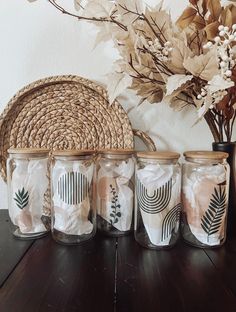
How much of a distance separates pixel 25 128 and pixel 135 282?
56cm

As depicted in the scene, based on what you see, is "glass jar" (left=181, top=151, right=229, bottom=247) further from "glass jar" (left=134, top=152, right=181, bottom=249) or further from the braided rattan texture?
the braided rattan texture

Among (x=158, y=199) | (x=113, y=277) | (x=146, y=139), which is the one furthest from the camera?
(x=146, y=139)

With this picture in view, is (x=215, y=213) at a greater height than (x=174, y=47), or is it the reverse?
(x=174, y=47)

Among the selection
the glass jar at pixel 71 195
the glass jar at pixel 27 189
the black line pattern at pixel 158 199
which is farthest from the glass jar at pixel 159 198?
the glass jar at pixel 27 189

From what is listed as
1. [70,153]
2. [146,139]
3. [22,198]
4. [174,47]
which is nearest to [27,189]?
[22,198]

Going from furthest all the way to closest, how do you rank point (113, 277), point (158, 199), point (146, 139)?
1. point (146, 139)
2. point (158, 199)
3. point (113, 277)

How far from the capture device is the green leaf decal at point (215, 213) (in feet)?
2.02

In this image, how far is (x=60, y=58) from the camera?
2.86 ft

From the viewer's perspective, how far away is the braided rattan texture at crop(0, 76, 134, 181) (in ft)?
2.72

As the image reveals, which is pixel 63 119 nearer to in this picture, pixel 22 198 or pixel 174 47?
pixel 22 198

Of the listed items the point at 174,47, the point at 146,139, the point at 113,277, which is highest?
the point at 174,47

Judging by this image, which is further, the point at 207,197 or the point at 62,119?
the point at 62,119

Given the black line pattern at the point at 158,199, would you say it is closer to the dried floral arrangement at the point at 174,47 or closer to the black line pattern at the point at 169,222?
the black line pattern at the point at 169,222

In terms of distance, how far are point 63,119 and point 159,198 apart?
1.28 feet
